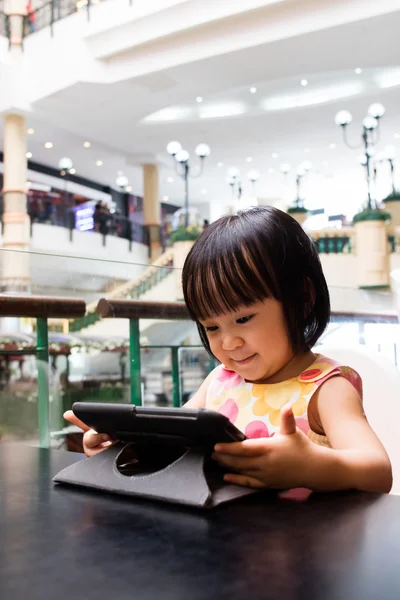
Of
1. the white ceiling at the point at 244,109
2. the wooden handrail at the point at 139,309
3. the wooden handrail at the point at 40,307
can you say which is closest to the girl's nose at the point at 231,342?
the wooden handrail at the point at 40,307

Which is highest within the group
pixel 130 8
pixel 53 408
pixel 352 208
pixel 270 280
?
pixel 130 8

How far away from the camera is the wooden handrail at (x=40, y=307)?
7.00 feet

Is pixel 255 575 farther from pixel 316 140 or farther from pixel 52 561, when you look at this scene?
pixel 316 140

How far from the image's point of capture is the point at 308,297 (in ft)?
3.09

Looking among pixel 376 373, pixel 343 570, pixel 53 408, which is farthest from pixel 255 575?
pixel 53 408

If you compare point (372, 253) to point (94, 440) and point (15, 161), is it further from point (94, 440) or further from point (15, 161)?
point (94, 440)

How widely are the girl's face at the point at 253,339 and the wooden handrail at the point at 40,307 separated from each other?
1364 millimetres

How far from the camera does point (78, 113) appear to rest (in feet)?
41.5

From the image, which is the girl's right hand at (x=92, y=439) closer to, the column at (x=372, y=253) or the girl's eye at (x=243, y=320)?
the girl's eye at (x=243, y=320)

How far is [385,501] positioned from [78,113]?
42.3 ft

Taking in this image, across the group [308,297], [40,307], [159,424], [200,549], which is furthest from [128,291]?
[200,549]

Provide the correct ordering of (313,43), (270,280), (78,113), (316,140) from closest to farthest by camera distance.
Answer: (270,280), (313,43), (78,113), (316,140)

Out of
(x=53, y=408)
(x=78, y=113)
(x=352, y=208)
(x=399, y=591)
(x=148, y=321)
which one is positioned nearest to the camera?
(x=399, y=591)

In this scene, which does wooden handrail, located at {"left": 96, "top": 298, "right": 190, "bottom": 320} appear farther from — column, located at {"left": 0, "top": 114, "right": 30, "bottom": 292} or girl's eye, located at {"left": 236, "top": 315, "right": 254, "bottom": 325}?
column, located at {"left": 0, "top": 114, "right": 30, "bottom": 292}
